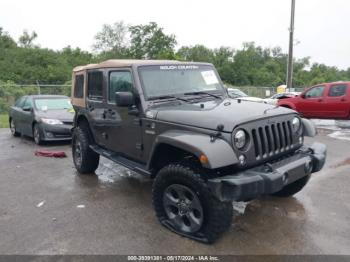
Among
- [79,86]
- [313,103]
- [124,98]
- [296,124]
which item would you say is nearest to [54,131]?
[79,86]

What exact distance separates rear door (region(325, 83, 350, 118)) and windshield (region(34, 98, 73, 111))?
902 centimetres

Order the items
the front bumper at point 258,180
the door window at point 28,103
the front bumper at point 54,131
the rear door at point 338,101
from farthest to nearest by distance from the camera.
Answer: the rear door at point 338,101 < the door window at point 28,103 < the front bumper at point 54,131 < the front bumper at point 258,180

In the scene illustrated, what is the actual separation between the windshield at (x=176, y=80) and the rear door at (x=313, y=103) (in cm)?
899

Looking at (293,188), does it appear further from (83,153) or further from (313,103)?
(313,103)

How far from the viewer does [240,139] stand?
3615mm

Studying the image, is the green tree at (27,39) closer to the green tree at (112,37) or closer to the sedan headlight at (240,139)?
the green tree at (112,37)

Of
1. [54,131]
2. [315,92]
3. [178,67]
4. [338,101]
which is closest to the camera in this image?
[178,67]

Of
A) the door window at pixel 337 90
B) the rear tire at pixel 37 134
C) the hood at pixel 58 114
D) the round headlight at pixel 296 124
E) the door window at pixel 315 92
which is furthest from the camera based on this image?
the door window at pixel 315 92

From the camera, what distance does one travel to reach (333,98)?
12.8 metres

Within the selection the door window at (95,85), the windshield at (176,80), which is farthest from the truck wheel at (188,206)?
the door window at (95,85)

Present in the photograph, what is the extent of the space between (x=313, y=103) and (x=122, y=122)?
1023 centimetres

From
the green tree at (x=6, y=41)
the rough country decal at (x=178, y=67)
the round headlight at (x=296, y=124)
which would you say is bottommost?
the round headlight at (x=296, y=124)

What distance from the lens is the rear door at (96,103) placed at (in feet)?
18.4

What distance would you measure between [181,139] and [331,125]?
36.6 ft
